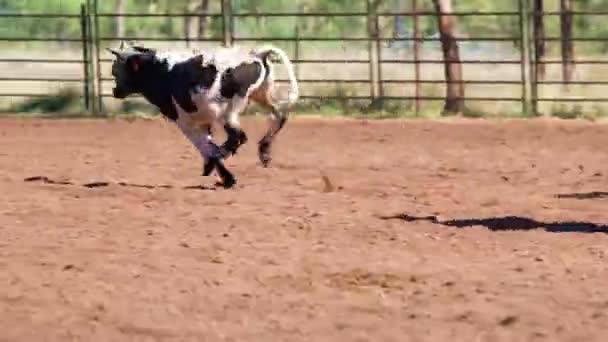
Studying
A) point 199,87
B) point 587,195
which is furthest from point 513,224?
point 199,87

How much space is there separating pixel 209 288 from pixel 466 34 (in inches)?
1278

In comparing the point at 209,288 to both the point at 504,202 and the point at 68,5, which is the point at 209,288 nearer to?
the point at 504,202

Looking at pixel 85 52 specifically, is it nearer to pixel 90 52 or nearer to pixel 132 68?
pixel 90 52

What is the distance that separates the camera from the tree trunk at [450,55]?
2133 centimetres

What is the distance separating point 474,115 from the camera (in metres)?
20.5

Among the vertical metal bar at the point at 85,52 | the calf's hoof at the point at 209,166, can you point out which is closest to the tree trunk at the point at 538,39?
the vertical metal bar at the point at 85,52

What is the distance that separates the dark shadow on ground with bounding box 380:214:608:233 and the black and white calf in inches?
93.2

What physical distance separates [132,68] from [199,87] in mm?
598

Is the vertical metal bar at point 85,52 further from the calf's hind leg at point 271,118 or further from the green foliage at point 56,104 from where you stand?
the calf's hind leg at point 271,118

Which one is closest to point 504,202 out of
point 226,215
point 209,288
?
point 226,215

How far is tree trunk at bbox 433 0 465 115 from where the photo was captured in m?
21.3

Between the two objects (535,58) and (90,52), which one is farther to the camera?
(90,52)

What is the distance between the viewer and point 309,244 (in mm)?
9508

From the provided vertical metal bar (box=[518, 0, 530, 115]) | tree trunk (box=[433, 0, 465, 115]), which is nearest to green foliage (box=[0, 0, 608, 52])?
tree trunk (box=[433, 0, 465, 115])
